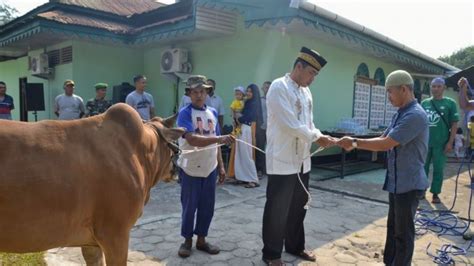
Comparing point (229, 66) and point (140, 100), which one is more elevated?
point (229, 66)

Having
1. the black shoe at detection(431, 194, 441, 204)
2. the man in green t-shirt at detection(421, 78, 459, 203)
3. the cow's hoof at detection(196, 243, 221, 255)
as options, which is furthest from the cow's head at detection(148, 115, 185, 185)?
the black shoe at detection(431, 194, 441, 204)

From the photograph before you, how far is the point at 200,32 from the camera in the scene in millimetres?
8844

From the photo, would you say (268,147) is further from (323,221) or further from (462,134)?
(462,134)

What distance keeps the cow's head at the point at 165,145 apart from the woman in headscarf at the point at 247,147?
428 cm

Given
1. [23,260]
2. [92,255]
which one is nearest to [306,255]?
[92,255]

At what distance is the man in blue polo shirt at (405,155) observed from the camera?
→ 10.2ft

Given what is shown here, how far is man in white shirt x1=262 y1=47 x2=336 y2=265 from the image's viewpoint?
11.3ft

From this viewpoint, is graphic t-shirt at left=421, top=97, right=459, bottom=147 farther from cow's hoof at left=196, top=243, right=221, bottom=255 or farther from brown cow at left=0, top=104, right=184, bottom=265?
brown cow at left=0, top=104, right=184, bottom=265

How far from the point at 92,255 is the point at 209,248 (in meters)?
1.42

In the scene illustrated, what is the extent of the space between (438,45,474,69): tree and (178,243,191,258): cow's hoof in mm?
44934

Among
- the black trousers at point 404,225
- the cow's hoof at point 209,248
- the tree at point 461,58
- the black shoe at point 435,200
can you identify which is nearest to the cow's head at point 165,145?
the cow's hoof at point 209,248

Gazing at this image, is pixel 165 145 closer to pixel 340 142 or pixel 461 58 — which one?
pixel 340 142

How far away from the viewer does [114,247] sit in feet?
7.49

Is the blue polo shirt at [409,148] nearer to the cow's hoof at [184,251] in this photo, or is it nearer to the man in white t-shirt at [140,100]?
the cow's hoof at [184,251]
